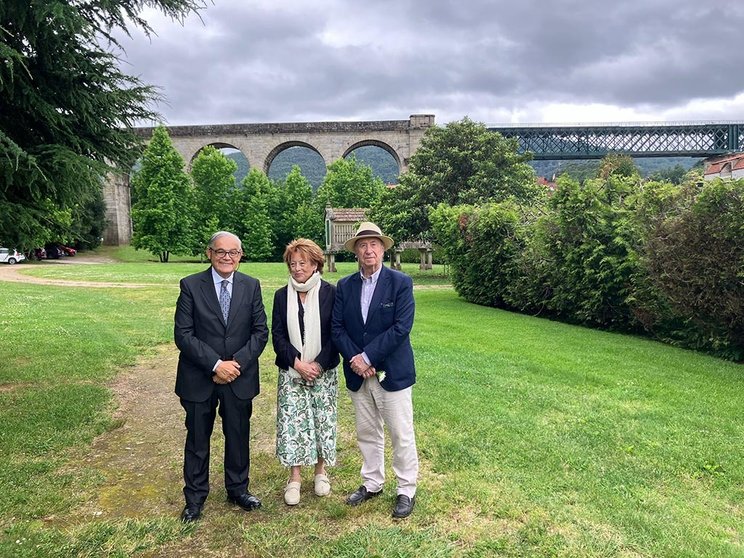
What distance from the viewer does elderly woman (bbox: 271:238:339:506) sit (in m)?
3.68

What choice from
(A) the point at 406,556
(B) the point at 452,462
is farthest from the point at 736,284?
(A) the point at 406,556

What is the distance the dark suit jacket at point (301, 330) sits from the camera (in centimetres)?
370

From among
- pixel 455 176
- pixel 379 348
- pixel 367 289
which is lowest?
pixel 379 348

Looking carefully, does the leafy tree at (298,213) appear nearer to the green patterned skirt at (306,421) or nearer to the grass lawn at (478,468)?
the grass lawn at (478,468)

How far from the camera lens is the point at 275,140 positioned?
49.1m

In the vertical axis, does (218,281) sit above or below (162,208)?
below

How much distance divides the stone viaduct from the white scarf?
141ft

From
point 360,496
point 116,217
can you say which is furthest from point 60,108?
point 116,217

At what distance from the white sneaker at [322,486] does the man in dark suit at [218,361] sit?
414mm

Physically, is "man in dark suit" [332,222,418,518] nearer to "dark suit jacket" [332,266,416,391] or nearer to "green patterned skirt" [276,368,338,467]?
"dark suit jacket" [332,266,416,391]

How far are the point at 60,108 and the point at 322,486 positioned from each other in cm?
374

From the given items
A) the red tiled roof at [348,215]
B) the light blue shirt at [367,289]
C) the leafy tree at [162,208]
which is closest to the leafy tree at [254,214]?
the leafy tree at [162,208]

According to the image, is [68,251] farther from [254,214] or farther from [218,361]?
[218,361]

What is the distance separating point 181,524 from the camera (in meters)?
3.40
